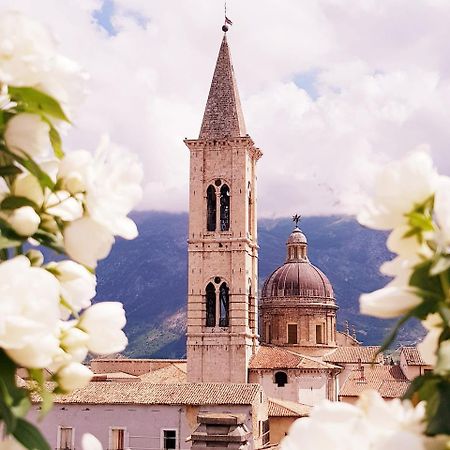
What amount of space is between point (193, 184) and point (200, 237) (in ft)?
8.24

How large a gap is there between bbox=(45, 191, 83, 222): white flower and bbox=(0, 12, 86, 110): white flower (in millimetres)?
151

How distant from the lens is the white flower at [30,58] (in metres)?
1.20

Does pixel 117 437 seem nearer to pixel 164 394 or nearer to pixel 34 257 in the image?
pixel 164 394

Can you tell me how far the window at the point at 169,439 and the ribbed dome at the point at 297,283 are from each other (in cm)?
2123

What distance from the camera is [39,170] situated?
126 centimetres

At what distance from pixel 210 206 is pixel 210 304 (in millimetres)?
4575

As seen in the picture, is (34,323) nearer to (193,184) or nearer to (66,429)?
(66,429)

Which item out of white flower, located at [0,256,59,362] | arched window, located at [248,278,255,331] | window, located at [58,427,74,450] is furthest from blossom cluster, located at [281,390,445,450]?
arched window, located at [248,278,255,331]

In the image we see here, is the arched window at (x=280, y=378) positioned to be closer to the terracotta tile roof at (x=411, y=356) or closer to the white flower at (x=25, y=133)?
the terracotta tile roof at (x=411, y=356)

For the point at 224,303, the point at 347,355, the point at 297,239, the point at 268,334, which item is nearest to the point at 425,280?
the point at 224,303

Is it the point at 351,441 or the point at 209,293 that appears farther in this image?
the point at 209,293

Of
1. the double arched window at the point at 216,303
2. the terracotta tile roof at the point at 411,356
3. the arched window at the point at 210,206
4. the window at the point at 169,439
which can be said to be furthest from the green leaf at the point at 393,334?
the terracotta tile roof at the point at 411,356

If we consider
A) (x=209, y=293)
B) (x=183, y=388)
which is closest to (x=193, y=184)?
(x=209, y=293)

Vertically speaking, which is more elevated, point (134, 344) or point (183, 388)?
point (134, 344)
